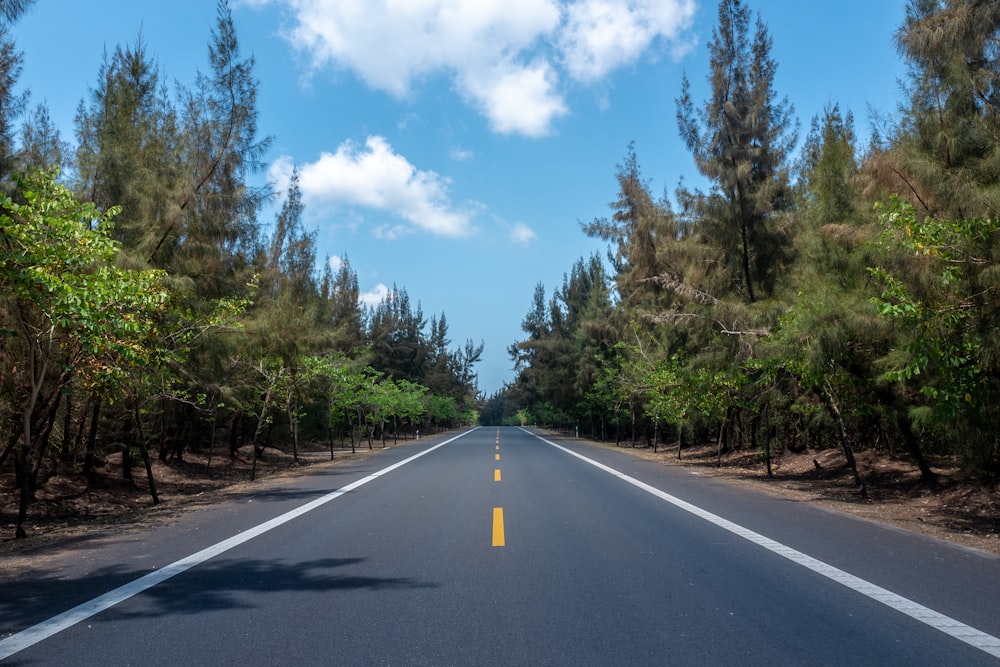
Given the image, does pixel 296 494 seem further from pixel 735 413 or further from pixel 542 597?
pixel 735 413

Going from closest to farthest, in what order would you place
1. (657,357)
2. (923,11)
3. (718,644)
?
1. (718,644)
2. (923,11)
3. (657,357)

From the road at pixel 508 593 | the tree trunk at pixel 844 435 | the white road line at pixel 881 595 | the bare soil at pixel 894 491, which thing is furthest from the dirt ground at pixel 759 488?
the white road line at pixel 881 595

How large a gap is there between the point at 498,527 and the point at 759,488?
8956 millimetres

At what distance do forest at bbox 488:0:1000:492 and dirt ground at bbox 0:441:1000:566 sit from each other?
2.48 feet

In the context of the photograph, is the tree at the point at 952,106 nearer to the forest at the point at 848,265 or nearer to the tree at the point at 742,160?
the forest at the point at 848,265

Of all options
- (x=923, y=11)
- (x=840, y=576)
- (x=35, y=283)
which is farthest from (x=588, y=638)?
(x=923, y=11)

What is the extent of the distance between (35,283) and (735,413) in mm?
24142

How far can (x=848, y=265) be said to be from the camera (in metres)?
12.9

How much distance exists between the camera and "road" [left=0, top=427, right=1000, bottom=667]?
4371 mm

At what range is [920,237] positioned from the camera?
820cm

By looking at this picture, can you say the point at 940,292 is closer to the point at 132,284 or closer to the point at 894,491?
the point at 894,491

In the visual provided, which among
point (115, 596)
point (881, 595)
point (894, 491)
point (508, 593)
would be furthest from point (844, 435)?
point (115, 596)

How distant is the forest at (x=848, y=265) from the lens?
880cm

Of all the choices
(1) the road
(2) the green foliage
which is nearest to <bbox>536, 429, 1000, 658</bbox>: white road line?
(1) the road
